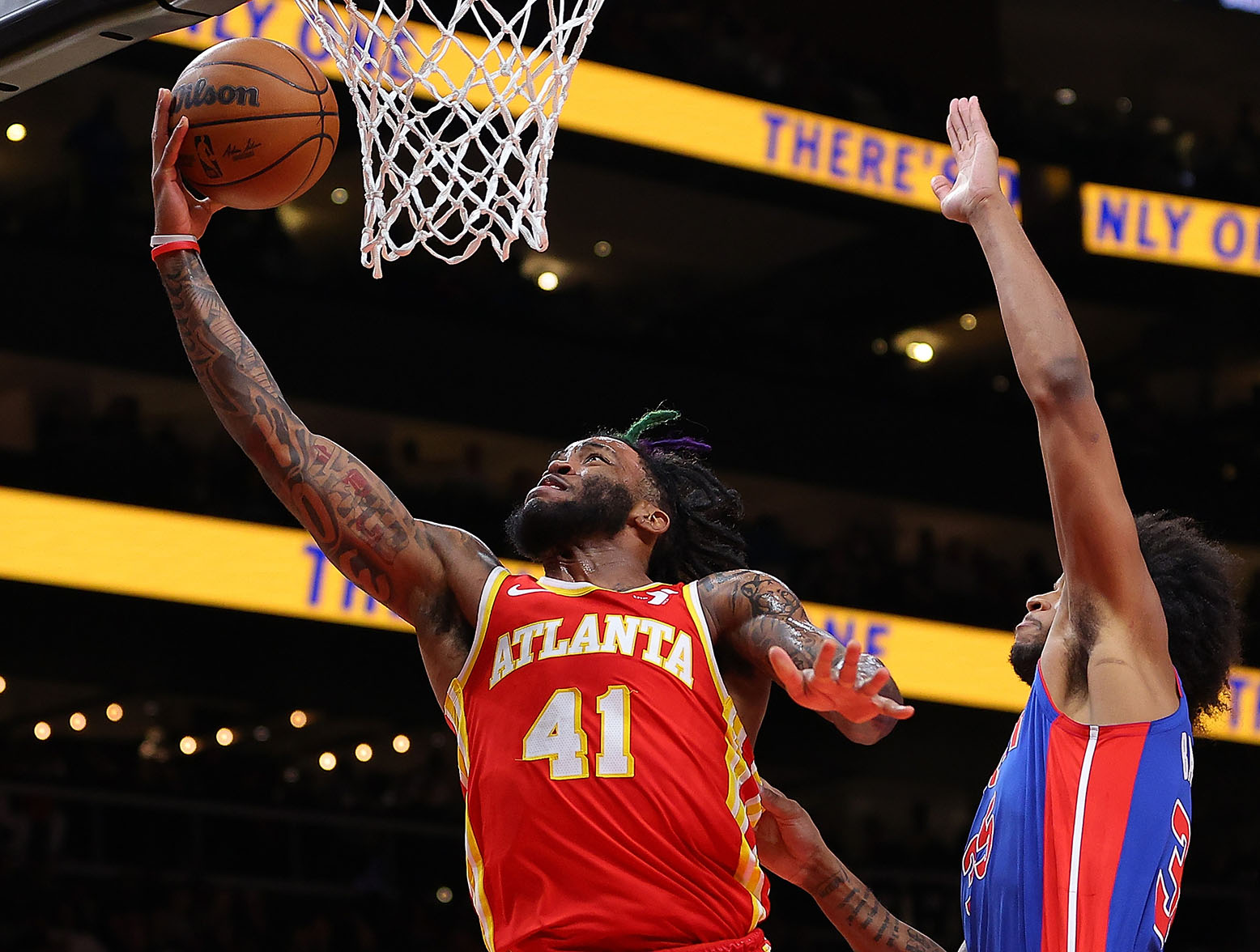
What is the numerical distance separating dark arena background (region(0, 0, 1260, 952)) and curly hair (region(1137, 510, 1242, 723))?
6.72m

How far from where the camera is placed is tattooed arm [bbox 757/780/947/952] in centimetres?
376

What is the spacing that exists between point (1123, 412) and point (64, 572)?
32.6ft

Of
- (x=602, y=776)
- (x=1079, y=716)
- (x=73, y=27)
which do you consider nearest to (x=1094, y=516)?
(x=1079, y=716)

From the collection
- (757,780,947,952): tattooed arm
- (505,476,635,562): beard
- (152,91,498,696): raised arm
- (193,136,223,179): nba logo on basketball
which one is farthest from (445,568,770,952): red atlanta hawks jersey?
(193,136,223,179): nba logo on basketball

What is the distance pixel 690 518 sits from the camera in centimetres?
393

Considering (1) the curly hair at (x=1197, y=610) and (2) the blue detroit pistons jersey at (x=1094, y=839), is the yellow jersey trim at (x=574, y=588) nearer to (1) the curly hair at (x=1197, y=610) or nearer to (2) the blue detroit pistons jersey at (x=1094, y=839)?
(2) the blue detroit pistons jersey at (x=1094, y=839)

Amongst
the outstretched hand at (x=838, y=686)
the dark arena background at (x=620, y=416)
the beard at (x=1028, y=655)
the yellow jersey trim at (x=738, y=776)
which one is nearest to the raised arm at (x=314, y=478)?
the yellow jersey trim at (x=738, y=776)

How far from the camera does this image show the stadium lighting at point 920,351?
56.3ft

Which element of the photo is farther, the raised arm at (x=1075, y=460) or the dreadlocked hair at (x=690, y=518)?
the dreadlocked hair at (x=690, y=518)

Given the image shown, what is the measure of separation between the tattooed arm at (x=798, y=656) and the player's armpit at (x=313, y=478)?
20.4 inches

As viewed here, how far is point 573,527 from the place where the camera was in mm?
3602

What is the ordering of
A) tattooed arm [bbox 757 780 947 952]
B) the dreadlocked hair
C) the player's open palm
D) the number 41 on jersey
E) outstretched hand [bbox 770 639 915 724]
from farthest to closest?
the dreadlocked hair < tattooed arm [bbox 757 780 947 952] < the player's open palm < the number 41 on jersey < outstretched hand [bbox 770 639 915 724]

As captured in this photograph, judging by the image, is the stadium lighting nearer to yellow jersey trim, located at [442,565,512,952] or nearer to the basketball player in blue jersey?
the basketball player in blue jersey

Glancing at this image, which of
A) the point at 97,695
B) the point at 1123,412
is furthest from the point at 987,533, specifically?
the point at 97,695
